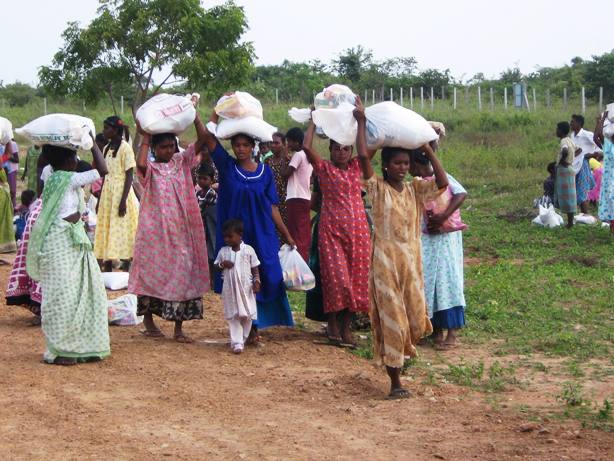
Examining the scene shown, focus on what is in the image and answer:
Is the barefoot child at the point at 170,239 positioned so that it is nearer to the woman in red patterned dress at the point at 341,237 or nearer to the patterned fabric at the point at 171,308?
the patterned fabric at the point at 171,308

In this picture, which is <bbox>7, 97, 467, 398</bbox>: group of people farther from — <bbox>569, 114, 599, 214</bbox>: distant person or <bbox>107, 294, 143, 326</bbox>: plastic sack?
<bbox>569, 114, 599, 214</bbox>: distant person

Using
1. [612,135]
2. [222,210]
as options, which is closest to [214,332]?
[222,210]

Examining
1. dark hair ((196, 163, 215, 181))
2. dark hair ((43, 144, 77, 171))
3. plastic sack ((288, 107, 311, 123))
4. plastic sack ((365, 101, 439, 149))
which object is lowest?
dark hair ((196, 163, 215, 181))

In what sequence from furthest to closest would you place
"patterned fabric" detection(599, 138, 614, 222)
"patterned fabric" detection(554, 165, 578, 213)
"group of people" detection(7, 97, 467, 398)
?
1. "patterned fabric" detection(554, 165, 578, 213)
2. "patterned fabric" detection(599, 138, 614, 222)
3. "group of people" detection(7, 97, 467, 398)

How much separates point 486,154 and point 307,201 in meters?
13.9

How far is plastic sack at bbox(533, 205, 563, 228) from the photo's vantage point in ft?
50.8

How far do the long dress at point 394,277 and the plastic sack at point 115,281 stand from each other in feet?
14.7

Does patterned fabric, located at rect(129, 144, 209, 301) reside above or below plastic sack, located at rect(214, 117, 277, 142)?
below

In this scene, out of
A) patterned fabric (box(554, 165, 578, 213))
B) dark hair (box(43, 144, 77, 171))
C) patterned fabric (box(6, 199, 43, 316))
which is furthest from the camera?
patterned fabric (box(554, 165, 578, 213))

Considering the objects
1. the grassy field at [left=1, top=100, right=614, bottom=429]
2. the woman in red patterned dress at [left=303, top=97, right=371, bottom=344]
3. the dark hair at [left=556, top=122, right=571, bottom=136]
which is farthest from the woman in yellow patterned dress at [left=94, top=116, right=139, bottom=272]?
the dark hair at [left=556, top=122, right=571, bottom=136]

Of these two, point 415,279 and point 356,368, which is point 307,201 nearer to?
point 356,368

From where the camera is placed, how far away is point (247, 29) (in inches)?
916

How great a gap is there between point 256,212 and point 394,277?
1.74 metres

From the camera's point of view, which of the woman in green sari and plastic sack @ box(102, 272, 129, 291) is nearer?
the woman in green sari
